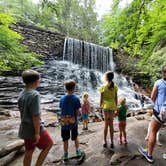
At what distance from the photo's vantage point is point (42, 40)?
19.4m

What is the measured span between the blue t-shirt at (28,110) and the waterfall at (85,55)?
16.4 metres

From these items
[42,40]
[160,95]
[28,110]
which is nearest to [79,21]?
[42,40]

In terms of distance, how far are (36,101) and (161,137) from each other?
11.3 feet

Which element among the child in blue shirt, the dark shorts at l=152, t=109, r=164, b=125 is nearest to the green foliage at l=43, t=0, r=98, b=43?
the child in blue shirt

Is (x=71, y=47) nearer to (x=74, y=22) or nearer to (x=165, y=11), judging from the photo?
(x=165, y=11)

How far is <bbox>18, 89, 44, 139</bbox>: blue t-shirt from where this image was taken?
8.32 feet

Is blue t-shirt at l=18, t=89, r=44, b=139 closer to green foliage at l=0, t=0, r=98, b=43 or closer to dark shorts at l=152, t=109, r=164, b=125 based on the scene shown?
dark shorts at l=152, t=109, r=164, b=125

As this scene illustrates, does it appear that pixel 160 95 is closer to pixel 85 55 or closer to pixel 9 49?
pixel 9 49

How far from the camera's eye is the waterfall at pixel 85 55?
19.2 meters

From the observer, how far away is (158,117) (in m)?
3.22

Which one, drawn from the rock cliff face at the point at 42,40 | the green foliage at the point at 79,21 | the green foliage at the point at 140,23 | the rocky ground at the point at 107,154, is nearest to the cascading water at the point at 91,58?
the rock cliff face at the point at 42,40

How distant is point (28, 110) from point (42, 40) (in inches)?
694

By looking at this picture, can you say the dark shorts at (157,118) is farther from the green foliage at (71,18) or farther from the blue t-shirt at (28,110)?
the green foliage at (71,18)

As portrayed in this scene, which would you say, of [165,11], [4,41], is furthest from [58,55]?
[165,11]
